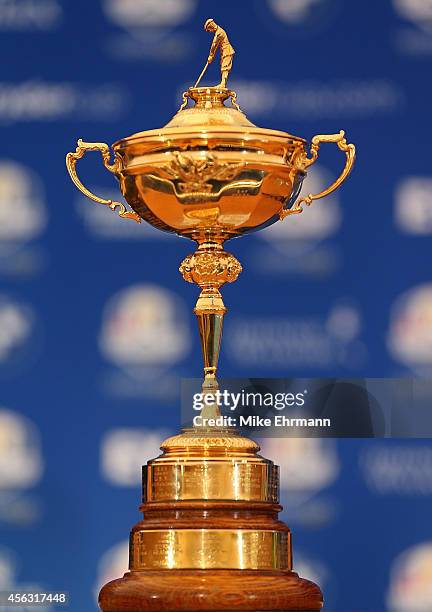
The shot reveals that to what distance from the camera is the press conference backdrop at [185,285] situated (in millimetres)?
4047

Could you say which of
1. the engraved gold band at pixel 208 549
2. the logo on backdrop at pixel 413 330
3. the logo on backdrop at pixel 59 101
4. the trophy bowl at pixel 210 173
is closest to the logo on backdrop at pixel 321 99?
the logo on backdrop at pixel 59 101

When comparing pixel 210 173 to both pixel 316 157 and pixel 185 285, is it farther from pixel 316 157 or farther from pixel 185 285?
pixel 185 285

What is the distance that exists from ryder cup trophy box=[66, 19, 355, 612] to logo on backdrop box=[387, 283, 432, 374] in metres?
0.71

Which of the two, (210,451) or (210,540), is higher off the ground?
(210,451)

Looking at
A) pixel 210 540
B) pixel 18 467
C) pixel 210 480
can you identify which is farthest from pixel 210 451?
pixel 18 467

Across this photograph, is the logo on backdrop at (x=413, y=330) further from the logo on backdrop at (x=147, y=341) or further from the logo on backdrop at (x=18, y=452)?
the logo on backdrop at (x=18, y=452)

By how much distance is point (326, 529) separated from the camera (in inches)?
159

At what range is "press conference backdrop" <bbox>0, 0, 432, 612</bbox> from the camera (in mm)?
4047

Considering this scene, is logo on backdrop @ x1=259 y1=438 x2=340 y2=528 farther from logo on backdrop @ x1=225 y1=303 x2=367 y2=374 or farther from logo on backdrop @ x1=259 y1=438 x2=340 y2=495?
logo on backdrop @ x1=225 y1=303 x2=367 y2=374

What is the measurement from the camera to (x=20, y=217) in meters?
4.13

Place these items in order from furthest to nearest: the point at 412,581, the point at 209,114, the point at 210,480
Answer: the point at 412,581, the point at 209,114, the point at 210,480

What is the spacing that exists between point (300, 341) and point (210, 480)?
0.90 meters

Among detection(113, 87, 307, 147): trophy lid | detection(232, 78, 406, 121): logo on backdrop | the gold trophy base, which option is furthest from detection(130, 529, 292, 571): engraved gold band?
detection(232, 78, 406, 121): logo on backdrop

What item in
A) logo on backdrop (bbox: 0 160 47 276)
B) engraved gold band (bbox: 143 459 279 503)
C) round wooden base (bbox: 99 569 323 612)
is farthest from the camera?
logo on backdrop (bbox: 0 160 47 276)
